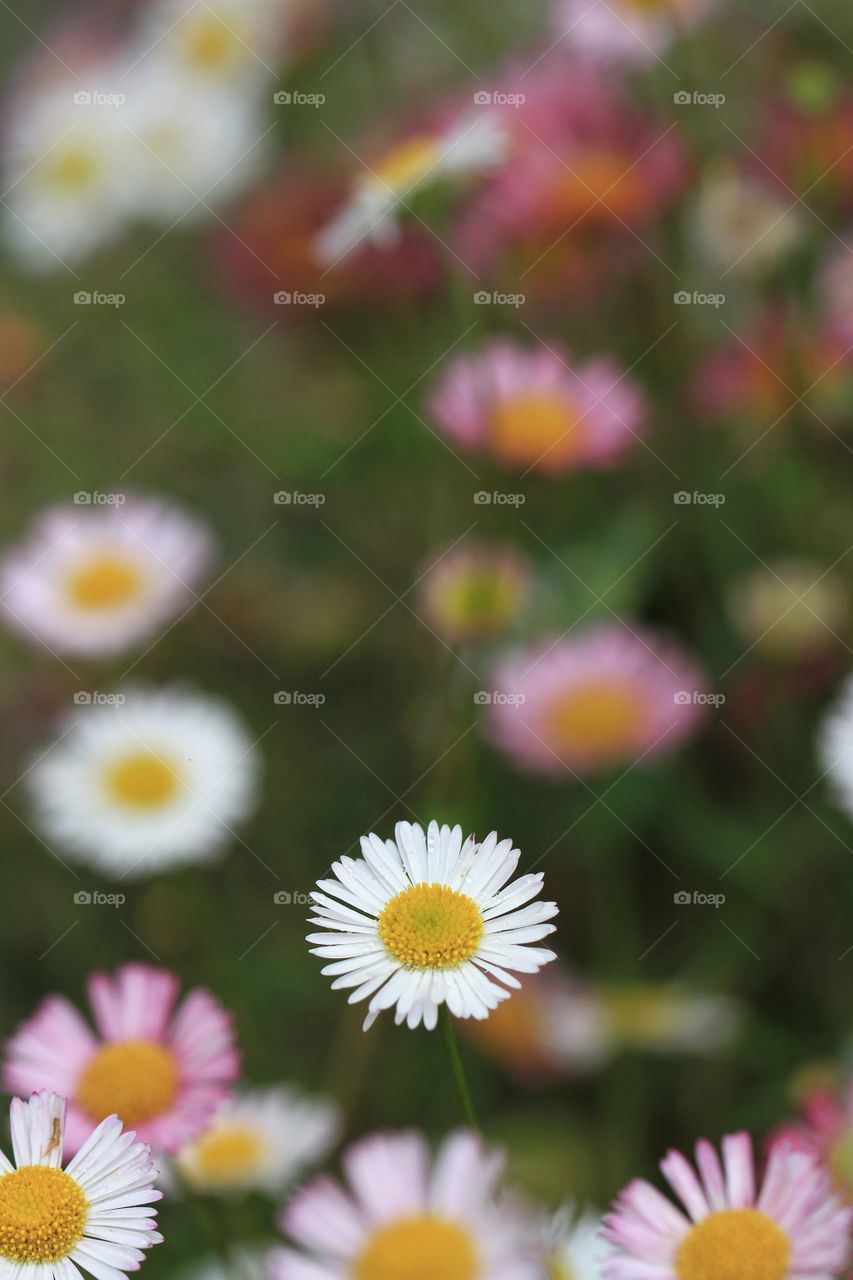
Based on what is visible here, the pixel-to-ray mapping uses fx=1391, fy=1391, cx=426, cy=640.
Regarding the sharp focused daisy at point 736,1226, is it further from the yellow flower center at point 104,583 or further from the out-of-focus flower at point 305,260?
the out-of-focus flower at point 305,260

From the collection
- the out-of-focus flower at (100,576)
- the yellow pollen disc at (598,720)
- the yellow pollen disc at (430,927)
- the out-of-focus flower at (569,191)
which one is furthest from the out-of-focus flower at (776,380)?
the yellow pollen disc at (430,927)

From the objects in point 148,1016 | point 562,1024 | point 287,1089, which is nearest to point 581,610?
point 562,1024

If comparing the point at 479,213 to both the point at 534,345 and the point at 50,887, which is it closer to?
the point at 534,345

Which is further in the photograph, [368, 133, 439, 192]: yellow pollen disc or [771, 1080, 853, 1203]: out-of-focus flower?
[368, 133, 439, 192]: yellow pollen disc

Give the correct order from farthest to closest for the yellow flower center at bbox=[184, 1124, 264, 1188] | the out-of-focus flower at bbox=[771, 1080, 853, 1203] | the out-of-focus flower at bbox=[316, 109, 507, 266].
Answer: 1. the out-of-focus flower at bbox=[316, 109, 507, 266]
2. the yellow flower center at bbox=[184, 1124, 264, 1188]
3. the out-of-focus flower at bbox=[771, 1080, 853, 1203]

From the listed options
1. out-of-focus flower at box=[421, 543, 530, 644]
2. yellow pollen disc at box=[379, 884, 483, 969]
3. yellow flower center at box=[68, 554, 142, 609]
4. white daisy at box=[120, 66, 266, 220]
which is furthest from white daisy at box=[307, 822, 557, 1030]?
white daisy at box=[120, 66, 266, 220]

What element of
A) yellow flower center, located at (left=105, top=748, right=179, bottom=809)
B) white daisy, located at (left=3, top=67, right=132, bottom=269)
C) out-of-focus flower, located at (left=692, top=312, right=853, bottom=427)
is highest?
white daisy, located at (left=3, top=67, right=132, bottom=269)

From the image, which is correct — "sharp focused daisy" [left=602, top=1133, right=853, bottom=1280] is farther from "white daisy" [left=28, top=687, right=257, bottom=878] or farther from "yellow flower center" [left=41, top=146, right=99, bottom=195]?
"yellow flower center" [left=41, top=146, right=99, bottom=195]
